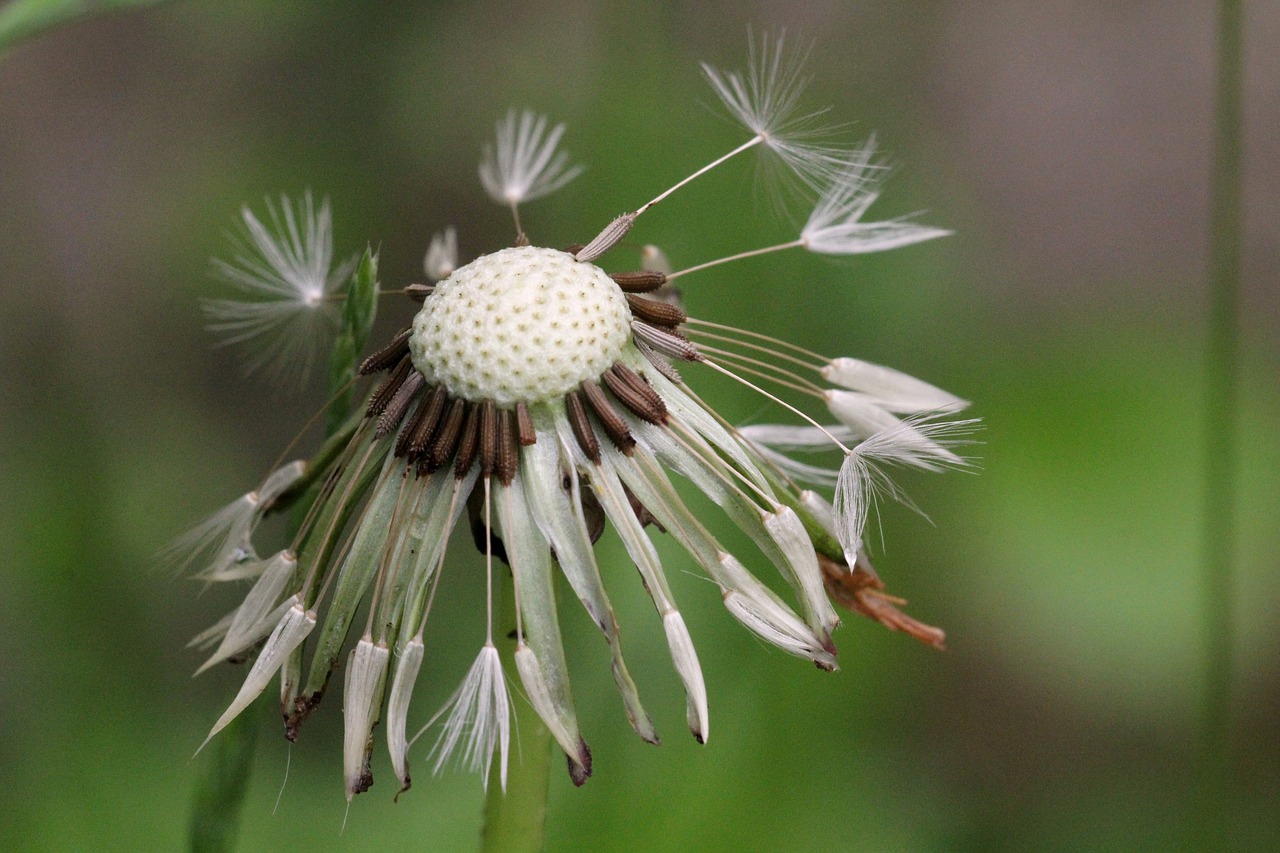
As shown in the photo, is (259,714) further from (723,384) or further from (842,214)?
(723,384)

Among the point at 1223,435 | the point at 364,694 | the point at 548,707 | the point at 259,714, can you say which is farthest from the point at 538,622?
the point at 1223,435

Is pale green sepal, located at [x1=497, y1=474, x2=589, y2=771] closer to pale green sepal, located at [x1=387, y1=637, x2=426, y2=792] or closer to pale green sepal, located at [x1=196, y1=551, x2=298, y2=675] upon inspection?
pale green sepal, located at [x1=387, y1=637, x2=426, y2=792]

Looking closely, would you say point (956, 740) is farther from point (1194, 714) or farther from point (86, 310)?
point (86, 310)

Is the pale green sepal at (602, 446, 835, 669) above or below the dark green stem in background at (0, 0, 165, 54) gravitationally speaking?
below

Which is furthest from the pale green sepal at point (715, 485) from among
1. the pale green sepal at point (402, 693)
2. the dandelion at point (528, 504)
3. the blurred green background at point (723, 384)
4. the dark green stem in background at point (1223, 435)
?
the dark green stem in background at point (1223, 435)

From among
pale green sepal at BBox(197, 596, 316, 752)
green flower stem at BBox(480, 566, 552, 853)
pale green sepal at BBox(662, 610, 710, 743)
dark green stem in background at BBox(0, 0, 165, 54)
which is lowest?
green flower stem at BBox(480, 566, 552, 853)

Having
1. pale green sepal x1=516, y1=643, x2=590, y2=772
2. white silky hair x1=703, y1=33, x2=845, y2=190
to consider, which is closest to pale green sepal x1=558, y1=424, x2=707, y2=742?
pale green sepal x1=516, y1=643, x2=590, y2=772
